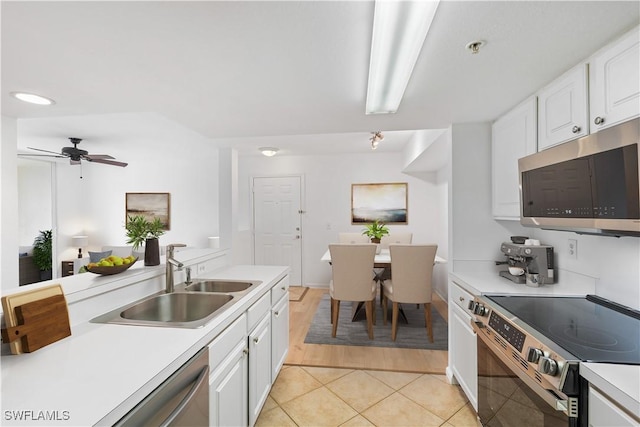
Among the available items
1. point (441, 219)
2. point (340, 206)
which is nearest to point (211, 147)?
point (340, 206)

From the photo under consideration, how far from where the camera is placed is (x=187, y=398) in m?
0.96

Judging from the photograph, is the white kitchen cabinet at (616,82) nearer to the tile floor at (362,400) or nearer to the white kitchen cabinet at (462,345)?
the white kitchen cabinet at (462,345)

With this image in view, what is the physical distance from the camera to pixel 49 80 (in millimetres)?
1457

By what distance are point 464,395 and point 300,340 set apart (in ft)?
5.12

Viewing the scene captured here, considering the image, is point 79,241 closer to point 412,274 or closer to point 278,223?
point 278,223

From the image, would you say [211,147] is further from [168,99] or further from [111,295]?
[111,295]

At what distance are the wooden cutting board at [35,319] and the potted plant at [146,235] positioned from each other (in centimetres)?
69

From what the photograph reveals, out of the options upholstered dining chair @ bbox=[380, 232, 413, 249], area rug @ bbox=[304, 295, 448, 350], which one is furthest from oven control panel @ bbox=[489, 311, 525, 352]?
upholstered dining chair @ bbox=[380, 232, 413, 249]

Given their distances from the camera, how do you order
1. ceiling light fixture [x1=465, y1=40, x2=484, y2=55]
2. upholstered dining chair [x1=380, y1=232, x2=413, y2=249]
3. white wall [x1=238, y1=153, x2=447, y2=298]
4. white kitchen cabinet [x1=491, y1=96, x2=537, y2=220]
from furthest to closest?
white wall [x1=238, y1=153, x2=447, y2=298], upholstered dining chair [x1=380, y1=232, x2=413, y2=249], white kitchen cabinet [x1=491, y1=96, x2=537, y2=220], ceiling light fixture [x1=465, y1=40, x2=484, y2=55]

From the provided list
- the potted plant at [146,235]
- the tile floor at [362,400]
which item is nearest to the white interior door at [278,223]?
the tile floor at [362,400]

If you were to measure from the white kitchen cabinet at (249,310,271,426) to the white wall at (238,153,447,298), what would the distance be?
295 centimetres

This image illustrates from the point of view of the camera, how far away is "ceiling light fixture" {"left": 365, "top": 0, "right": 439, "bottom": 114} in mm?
926

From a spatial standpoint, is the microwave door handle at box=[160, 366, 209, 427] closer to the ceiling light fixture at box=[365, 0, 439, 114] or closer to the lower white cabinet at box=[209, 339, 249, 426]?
the lower white cabinet at box=[209, 339, 249, 426]

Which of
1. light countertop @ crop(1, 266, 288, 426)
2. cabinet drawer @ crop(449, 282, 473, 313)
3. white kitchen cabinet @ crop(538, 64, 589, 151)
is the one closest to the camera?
light countertop @ crop(1, 266, 288, 426)
